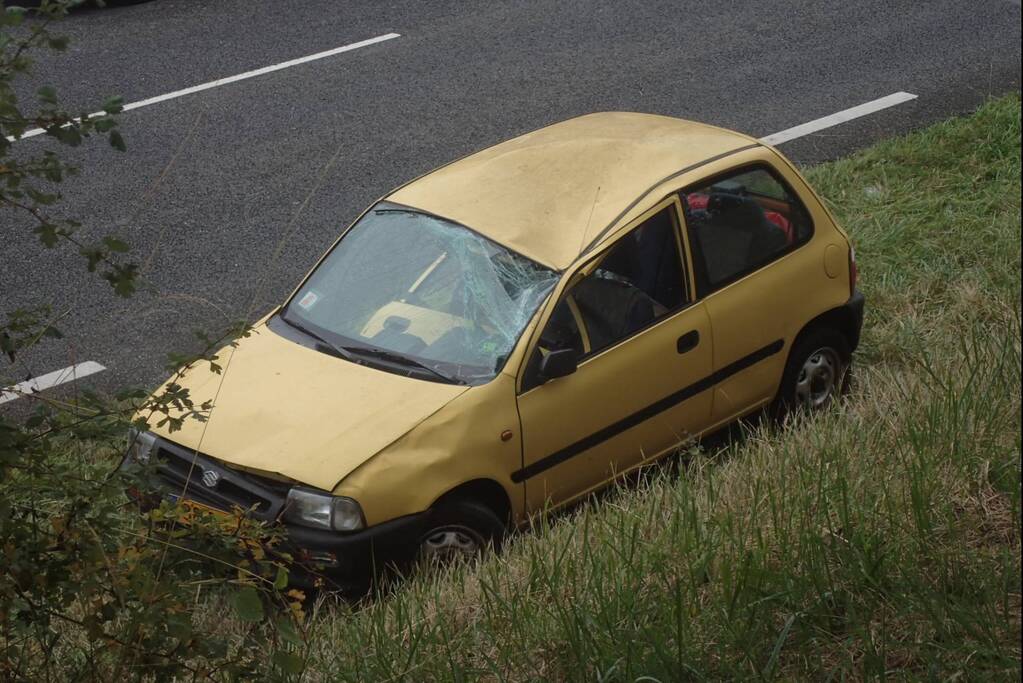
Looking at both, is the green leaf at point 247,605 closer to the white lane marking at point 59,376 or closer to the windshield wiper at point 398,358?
the windshield wiper at point 398,358

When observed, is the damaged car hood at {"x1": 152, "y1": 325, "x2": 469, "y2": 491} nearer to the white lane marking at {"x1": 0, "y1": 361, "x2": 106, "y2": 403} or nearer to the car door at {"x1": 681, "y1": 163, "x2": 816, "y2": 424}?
the car door at {"x1": 681, "y1": 163, "x2": 816, "y2": 424}

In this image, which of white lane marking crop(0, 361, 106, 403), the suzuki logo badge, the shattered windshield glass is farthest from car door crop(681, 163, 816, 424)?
white lane marking crop(0, 361, 106, 403)

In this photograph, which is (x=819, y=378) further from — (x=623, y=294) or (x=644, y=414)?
(x=623, y=294)

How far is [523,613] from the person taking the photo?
13.0ft

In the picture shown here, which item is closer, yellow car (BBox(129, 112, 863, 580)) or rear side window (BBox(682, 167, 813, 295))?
yellow car (BBox(129, 112, 863, 580))

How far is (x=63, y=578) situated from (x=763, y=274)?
12.5 ft

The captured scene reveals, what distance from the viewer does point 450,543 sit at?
17.2 ft

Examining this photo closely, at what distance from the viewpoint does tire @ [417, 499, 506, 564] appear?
17.0 feet

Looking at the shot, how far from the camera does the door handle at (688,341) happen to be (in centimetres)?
592

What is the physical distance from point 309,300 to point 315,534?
1.46 meters

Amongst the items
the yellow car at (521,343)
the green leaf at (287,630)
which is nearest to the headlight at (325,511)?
the yellow car at (521,343)

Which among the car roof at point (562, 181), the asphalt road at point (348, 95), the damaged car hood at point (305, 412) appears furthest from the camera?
the asphalt road at point (348, 95)

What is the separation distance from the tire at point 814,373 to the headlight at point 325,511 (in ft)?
7.84

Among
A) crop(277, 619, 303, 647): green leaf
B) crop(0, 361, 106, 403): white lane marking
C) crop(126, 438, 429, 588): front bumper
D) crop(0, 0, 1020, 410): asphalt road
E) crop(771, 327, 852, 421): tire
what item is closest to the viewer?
crop(277, 619, 303, 647): green leaf
